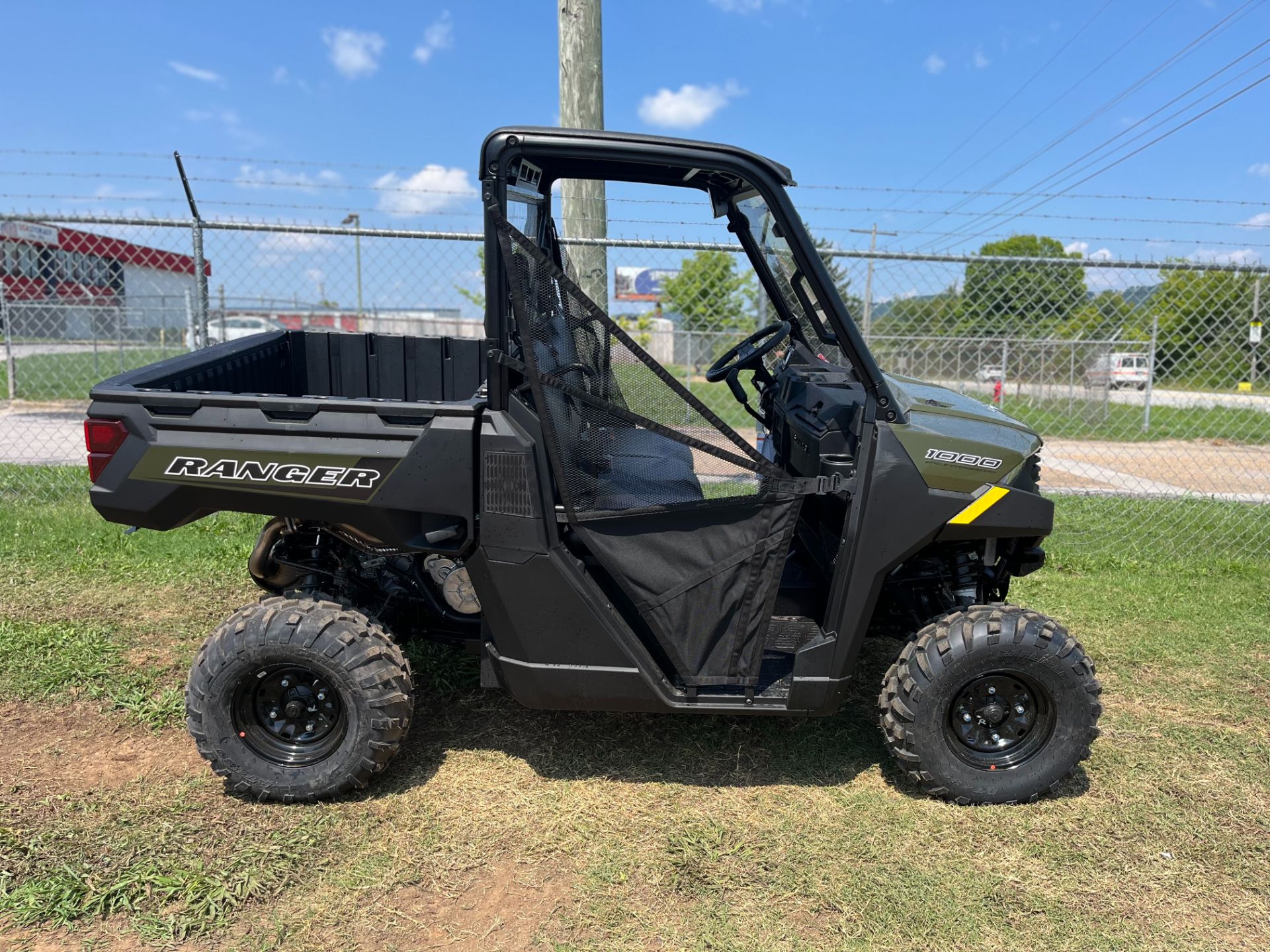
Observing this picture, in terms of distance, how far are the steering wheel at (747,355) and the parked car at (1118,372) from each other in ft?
39.8

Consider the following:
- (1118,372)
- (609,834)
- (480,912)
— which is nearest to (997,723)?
(609,834)

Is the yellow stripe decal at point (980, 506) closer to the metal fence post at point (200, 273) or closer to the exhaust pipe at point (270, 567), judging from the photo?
the exhaust pipe at point (270, 567)

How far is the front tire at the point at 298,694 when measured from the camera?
296 centimetres

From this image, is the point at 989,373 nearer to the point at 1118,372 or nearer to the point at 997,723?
the point at 1118,372

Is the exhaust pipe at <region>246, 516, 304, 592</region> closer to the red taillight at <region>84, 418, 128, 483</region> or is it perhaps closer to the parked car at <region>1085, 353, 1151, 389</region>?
the red taillight at <region>84, 418, 128, 483</region>

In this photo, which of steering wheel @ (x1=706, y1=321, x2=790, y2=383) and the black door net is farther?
steering wheel @ (x1=706, y1=321, x2=790, y2=383)

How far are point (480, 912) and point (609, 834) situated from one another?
522 mm

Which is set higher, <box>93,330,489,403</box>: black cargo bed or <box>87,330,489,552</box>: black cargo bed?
<box>93,330,489,403</box>: black cargo bed

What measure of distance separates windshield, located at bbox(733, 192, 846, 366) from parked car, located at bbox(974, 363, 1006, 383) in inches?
499

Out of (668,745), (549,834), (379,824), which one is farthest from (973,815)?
(379,824)

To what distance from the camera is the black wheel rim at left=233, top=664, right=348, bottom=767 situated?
9.95ft

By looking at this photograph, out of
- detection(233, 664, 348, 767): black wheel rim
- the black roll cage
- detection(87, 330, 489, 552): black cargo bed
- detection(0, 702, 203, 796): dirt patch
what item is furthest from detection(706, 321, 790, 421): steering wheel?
detection(0, 702, 203, 796): dirt patch

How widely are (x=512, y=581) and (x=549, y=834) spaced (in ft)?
2.71

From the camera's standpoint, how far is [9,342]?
39.0 feet
